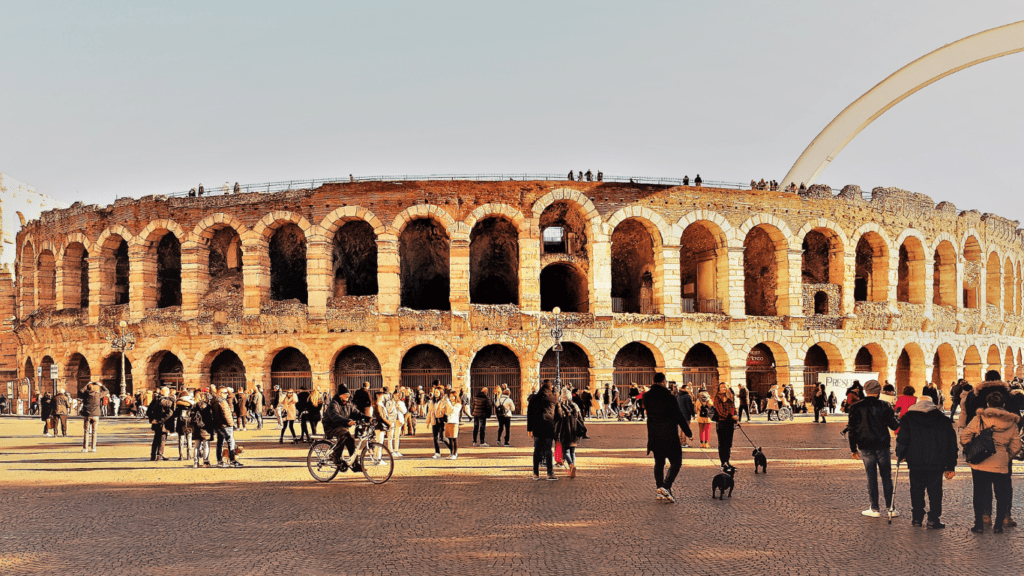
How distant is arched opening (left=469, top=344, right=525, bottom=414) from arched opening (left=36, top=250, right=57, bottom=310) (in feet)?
67.9

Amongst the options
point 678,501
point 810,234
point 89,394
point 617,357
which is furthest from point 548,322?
point 678,501

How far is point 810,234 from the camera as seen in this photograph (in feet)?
107

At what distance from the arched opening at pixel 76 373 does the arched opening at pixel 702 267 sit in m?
26.1

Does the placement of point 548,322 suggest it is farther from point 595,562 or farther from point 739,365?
point 595,562

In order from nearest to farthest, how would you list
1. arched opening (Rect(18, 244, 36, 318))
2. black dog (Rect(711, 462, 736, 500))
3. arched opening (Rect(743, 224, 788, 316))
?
1. black dog (Rect(711, 462, 736, 500))
2. arched opening (Rect(743, 224, 788, 316))
3. arched opening (Rect(18, 244, 36, 318))

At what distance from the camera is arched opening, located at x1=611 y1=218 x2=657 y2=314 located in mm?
30641

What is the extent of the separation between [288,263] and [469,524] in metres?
25.6

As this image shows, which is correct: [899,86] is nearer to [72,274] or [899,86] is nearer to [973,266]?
[973,266]

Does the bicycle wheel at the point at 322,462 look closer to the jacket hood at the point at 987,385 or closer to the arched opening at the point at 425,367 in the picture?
the jacket hood at the point at 987,385

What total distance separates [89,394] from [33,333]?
22810mm

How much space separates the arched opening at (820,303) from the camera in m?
29.9

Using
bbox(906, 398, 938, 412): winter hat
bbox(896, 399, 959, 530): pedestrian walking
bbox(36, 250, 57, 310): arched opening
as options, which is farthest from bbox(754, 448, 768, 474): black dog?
bbox(36, 250, 57, 310): arched opening

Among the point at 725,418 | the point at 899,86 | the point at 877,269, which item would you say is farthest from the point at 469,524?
the point at 899,86

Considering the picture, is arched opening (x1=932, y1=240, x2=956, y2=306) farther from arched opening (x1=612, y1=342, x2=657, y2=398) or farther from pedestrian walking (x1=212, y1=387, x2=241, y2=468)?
pedestrian walking (x1=212, y1=387, x2=241, y2=468)
